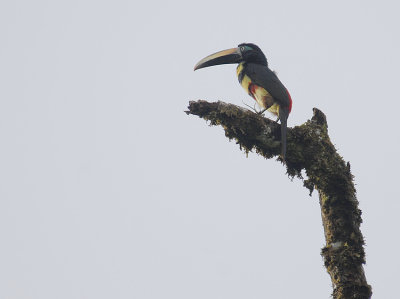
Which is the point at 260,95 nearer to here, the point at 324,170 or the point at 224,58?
the point at 224,58

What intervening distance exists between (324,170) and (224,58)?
4.83 m

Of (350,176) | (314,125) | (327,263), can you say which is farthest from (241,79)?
(327,263)

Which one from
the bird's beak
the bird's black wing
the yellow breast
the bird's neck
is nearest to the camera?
the bird's black wing

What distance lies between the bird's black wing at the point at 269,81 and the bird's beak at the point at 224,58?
1.98 ft

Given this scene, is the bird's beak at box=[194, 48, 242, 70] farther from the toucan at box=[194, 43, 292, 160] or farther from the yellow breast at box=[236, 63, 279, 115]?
the yellow breast at box=[236, 63, 279, 115]

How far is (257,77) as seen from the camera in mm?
7539

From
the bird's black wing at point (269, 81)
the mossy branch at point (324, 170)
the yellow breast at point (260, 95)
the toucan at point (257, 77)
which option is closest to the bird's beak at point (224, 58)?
the toucan at point (257, 77)

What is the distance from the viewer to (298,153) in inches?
183

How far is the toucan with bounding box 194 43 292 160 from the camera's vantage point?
7.00 metres

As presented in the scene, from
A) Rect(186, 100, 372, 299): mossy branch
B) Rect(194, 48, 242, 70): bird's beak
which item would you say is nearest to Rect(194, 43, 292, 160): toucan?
Rect(194, 48, 242, 70): bird's beak

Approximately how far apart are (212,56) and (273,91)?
219 centimetres

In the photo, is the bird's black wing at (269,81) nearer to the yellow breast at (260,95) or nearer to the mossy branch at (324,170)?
the yellow breast at (260,95)

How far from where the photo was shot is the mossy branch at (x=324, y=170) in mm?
3678

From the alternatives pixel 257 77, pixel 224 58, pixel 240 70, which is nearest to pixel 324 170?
pixel 257 77
